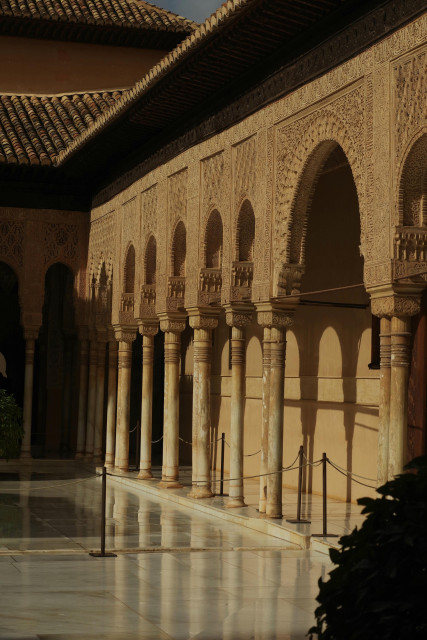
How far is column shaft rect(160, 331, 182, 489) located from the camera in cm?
1692

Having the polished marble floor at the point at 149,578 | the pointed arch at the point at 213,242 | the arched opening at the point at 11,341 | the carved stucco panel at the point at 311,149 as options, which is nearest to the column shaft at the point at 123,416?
the polished marble floor at the point at 149,578

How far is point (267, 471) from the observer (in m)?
13.2

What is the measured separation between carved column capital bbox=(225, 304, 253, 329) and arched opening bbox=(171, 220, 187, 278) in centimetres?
252

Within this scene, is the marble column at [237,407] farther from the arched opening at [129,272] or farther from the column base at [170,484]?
the arched opening at [129,272]

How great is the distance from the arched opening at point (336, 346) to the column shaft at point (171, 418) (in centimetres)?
180

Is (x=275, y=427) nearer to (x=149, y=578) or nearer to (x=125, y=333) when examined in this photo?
(x=149, y=578)

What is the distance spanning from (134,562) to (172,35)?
16854mm

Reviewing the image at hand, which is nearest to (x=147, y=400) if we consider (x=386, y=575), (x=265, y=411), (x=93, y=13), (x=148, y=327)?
(x=148, y=327)

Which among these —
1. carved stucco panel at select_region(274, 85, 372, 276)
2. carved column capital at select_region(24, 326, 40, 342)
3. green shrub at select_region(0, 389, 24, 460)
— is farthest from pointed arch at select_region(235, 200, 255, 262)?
carved column capital at select_region(24, 326, 40, 342)

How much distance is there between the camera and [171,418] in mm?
16938

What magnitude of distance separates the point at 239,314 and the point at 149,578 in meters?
5.60

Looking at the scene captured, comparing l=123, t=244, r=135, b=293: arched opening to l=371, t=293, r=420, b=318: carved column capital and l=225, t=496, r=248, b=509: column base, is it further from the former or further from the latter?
l=371, t=293, r=420, b=318: carved column capital

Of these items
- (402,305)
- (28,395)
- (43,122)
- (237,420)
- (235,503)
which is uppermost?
(43,122)

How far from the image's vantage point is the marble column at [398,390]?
10289 mm
